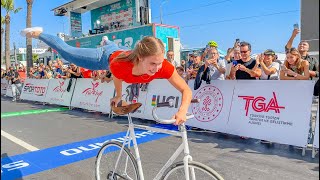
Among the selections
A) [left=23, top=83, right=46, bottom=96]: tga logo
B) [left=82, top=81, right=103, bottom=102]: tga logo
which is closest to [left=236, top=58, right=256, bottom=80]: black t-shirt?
[left=82, top=81, right=103, bottom=102]: tga logo

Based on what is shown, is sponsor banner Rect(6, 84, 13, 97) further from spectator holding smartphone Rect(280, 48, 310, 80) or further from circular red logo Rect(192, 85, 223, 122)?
spectator holding smartphone Rect(280, 48, 310, 80)

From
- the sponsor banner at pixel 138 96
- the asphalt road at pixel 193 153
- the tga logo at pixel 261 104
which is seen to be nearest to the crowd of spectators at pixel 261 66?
the tga logo at pixel 261 104

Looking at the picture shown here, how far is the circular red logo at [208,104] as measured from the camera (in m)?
6.28

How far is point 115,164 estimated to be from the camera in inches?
121

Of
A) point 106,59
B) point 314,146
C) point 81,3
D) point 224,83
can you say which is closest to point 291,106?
point 314,146

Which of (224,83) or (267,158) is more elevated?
(224,83)

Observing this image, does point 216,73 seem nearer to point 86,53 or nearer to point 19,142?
point 86,53

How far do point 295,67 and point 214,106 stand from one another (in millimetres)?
1800

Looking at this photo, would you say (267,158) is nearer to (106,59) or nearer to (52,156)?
(106,59)

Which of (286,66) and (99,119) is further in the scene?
(99,119)

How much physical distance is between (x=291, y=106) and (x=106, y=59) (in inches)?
132

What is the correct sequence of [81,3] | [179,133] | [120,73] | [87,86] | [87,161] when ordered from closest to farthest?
[179,133], [120,73], [87,161], [87,86], [81,3]

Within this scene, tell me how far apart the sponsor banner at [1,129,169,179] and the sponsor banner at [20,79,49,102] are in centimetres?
842

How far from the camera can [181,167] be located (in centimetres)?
224
